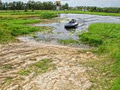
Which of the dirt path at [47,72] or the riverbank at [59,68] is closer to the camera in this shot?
the dirt path at [47,72]

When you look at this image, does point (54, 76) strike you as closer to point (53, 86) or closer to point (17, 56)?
point (53, 86)

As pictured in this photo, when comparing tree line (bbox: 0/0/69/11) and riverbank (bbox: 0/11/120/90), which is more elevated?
tree line (bbox: 0/0/69/11)

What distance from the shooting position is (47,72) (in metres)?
10.3

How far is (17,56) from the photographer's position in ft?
43.0

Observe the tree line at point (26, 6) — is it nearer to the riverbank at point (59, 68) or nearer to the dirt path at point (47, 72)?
the dirt path at point (47, 72)

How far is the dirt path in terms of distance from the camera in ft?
28.9

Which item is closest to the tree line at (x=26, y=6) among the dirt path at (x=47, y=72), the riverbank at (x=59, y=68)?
the dirt path at (x=47, y=72)

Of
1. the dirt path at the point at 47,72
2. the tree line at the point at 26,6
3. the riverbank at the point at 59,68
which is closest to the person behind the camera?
the dirt path at the point at 47,72

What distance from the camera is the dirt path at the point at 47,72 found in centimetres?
880

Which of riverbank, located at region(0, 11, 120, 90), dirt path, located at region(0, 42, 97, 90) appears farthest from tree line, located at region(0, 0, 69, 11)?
riverbank, located at region(0, 11, 120, 90)

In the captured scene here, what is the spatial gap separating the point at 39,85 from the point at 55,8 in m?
84.3

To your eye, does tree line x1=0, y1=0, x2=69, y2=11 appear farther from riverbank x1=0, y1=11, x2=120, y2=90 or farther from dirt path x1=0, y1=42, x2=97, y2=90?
riverbank x1=0, y1=11, x2=120, y2=90

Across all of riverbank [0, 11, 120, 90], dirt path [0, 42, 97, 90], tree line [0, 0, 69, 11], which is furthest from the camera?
tree line [0, 0, 69, 11]

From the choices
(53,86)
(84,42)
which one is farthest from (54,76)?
(84,42)
